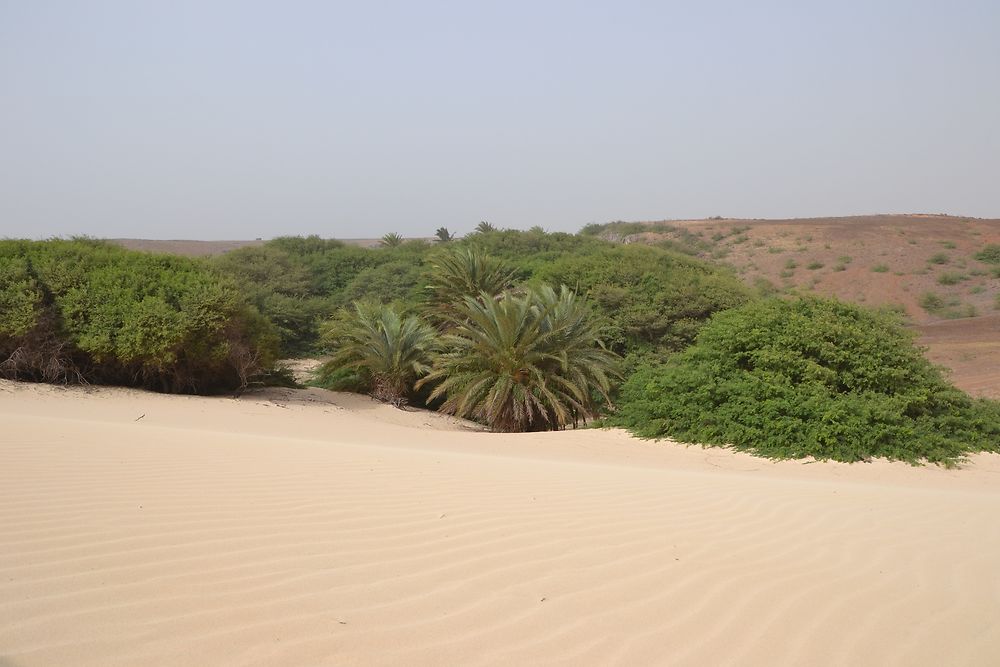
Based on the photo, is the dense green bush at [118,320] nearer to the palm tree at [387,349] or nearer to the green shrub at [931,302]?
the palm tree at [387,349]

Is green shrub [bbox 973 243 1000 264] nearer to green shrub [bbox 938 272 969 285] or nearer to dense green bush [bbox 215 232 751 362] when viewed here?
green shrub [bbox 938 272 969 285]

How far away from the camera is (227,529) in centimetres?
468

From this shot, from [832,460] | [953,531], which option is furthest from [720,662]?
[832,460]

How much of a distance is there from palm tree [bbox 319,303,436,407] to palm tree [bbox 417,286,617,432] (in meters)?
2.70

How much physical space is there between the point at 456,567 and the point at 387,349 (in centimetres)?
1574

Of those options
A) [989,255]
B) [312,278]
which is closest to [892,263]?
[989,255]

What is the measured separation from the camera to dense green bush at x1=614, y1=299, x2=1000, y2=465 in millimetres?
12078

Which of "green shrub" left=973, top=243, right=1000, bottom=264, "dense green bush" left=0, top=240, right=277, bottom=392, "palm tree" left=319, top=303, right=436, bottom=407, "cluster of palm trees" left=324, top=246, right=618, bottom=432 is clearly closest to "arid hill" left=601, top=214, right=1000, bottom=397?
"green shrub" left=973, top=243, right=1000, bottom=264

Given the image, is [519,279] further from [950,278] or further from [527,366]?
[950,278]

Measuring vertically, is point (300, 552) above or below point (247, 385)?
above

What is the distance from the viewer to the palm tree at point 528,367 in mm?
16031

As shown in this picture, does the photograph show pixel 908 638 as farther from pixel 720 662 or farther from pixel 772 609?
pixel 720 662

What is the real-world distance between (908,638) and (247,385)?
17.6 metres

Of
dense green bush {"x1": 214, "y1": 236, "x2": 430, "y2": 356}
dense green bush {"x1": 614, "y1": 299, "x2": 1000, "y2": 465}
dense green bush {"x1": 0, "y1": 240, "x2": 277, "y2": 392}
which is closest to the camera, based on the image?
dense green bush {"x1": 614, "y1": 299, "x2": 1000, "y2": 465}
